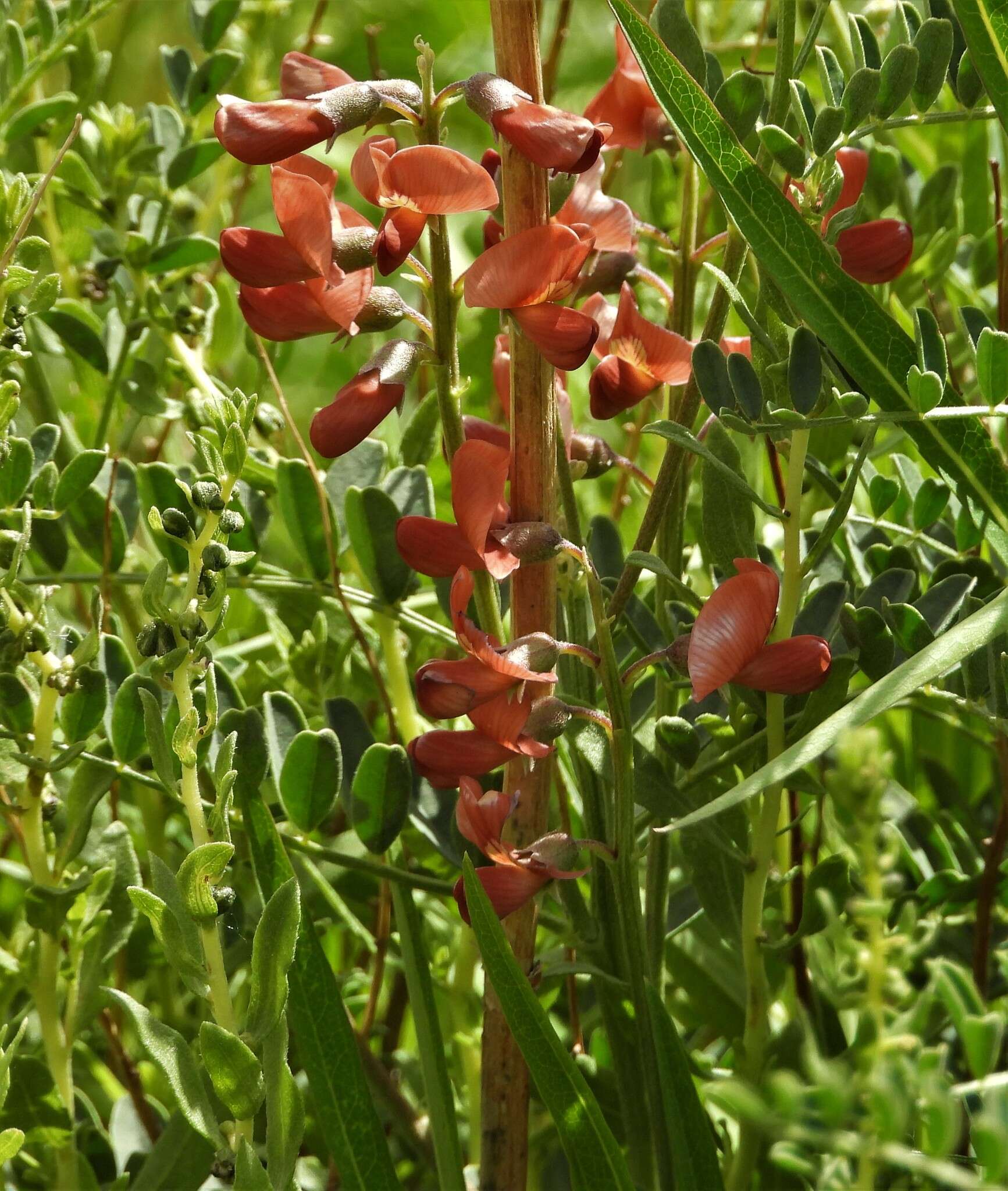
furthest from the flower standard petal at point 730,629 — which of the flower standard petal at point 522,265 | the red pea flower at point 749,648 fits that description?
the flower standard petal at point 522,265

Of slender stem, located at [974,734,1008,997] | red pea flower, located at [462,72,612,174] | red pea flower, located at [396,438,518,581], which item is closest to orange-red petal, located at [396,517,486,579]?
red pea flower, located at [396,438,518,581]

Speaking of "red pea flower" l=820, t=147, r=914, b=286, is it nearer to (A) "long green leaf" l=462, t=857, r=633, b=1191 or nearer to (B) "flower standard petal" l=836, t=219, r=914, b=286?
(B) "flower standard petal" l=836, t=219, r=914, b=286

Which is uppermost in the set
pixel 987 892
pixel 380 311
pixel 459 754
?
pixel 380 311

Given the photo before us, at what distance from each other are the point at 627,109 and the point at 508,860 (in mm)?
274

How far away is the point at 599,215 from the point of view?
1.48 feet

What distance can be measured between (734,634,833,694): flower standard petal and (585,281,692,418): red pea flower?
95mm

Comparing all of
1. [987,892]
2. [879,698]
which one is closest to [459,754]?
[879,698]

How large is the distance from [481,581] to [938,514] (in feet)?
0.71

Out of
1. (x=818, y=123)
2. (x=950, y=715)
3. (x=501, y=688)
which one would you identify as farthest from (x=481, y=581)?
(x=950, y=715)

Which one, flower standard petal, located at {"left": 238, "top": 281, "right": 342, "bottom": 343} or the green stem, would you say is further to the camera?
the green stem

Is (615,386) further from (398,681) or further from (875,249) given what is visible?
(398,681)

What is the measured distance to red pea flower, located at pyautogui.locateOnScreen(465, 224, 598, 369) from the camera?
0.37m

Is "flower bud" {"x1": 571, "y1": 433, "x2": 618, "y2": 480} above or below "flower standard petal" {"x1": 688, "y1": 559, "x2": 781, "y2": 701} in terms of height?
above

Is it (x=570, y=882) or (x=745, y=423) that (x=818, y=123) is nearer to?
(x=745, y=423)
